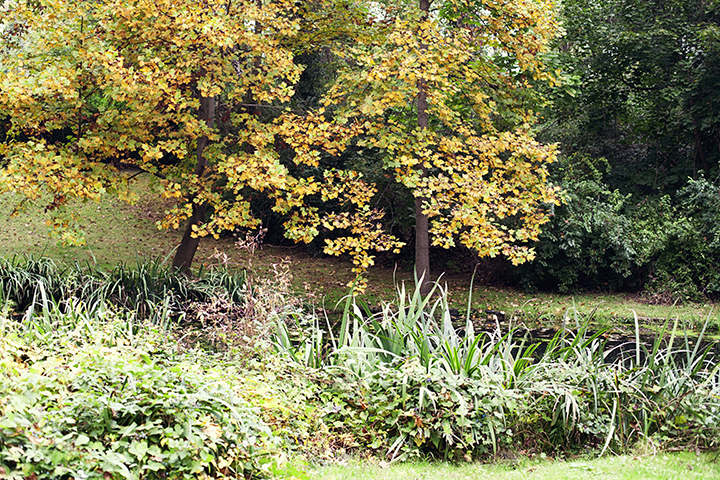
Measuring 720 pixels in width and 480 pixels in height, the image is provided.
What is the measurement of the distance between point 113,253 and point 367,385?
38.0 feet

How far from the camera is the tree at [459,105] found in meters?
8.92

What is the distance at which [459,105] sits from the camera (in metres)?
11.3

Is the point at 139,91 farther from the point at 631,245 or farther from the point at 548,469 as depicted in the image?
the point at 631,245

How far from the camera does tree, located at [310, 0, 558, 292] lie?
8.92 meters

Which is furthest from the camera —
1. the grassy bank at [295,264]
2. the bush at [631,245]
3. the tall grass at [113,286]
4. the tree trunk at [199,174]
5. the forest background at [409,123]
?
the bush at [631,245]

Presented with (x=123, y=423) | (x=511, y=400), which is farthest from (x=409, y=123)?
(x=123, y=423)

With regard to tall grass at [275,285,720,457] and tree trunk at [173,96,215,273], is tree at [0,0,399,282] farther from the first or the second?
tall grass at [275,285,720,457]

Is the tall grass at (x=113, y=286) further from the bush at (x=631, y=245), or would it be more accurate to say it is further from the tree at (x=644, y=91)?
the tree at (x=644, y=91)

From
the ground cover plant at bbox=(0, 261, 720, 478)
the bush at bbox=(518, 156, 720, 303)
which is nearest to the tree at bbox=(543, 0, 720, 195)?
the bush at bbox=(518, 156, 720, 303)

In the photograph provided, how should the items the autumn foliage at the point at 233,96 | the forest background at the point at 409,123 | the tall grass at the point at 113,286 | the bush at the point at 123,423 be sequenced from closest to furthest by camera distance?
the bush at the point at 123,423, the autumn foliage at the point at 233,96, the forest background at the point at 409,123, the tall grass at the point at 113,286

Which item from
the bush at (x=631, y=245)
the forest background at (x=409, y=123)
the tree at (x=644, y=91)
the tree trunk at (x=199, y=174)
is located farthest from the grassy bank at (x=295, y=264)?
the tree at (x=644, y=91)

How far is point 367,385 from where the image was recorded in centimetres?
435

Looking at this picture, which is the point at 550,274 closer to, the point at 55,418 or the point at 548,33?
the point at 548,33

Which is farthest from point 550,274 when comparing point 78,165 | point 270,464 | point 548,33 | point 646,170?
point 270,464
